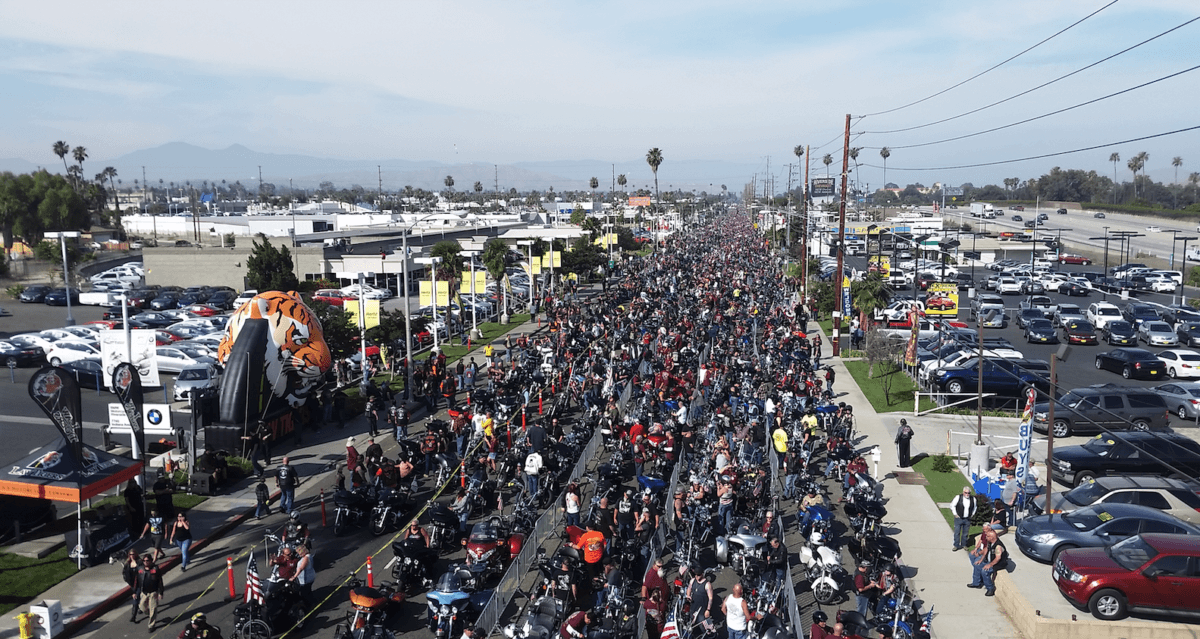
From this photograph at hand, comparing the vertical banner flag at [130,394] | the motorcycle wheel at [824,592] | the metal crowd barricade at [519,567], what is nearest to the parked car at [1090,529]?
the motorcycle wheel at [824,592]

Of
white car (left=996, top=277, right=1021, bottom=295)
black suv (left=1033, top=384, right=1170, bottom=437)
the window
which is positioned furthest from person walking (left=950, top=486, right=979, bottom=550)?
white car (left=996, top=277, right=1021, bottom=295)

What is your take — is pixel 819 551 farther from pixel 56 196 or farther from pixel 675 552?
pixel 56 196

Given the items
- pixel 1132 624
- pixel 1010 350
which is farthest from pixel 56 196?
pixel 1132 624

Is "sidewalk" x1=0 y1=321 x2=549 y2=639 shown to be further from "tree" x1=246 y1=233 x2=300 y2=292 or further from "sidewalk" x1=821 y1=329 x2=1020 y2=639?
"tree" x1=246 y1=233 x2=300 y2=292

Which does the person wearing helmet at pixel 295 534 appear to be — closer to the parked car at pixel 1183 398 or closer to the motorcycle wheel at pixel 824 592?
the motorcycle wheel at pixel 824 592

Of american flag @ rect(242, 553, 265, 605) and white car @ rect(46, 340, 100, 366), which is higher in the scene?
white car @ rect(46, 340, 100, 366)

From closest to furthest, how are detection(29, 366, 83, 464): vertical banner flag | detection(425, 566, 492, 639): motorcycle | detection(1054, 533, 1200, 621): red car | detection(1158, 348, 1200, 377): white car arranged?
detection(425, 566, 492, 639): motorcycle, detection(1054, 533, 1200, 621): red car, detection(29, 366, 83, 464): vertical banner flag, detection(1158, 348, 1200, 377): white car
